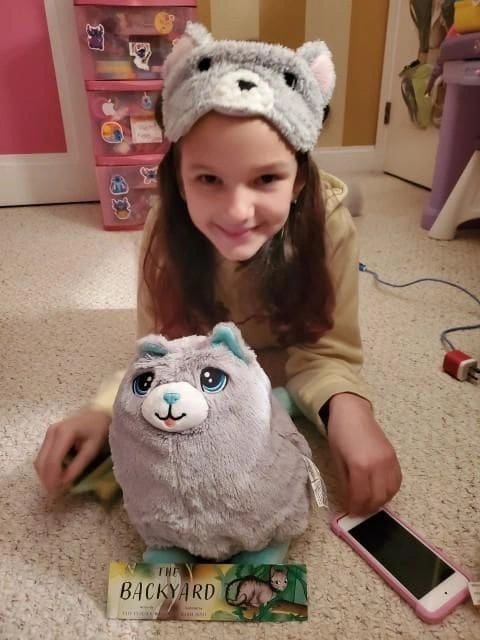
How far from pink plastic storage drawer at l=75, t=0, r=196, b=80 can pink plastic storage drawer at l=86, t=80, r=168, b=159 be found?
0.11 ft

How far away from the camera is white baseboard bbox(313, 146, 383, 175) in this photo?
2229 mm

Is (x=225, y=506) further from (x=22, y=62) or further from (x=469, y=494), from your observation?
(x=22, y=62)

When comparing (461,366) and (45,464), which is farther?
(461,366)

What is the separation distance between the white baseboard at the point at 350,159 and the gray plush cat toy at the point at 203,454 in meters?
1.89

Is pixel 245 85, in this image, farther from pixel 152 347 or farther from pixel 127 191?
pixel 127 191

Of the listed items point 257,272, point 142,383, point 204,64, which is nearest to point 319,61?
point 204,64

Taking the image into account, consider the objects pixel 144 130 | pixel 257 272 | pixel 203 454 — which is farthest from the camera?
pixel 144 130

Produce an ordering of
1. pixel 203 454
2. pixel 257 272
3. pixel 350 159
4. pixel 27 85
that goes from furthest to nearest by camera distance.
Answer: pixel 350 159 → pixel 27 85 → pixel 257 272 → pixel 203 454

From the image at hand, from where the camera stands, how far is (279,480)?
50cm

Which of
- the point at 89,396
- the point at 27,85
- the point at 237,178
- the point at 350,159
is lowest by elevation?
the point at 350,159

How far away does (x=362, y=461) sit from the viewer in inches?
21.8

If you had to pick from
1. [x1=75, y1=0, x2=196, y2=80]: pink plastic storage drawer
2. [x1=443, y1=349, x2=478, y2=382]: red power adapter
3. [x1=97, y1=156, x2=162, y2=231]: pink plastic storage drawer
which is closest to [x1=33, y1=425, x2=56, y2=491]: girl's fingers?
[x1=443, y1=349, x2=478, y2=382]: red power adapter

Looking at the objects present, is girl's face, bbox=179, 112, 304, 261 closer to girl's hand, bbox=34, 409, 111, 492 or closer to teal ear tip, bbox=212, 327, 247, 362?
teal ear tip, bbox=212, 327, 247, 362

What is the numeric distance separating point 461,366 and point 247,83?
1.72 feet
